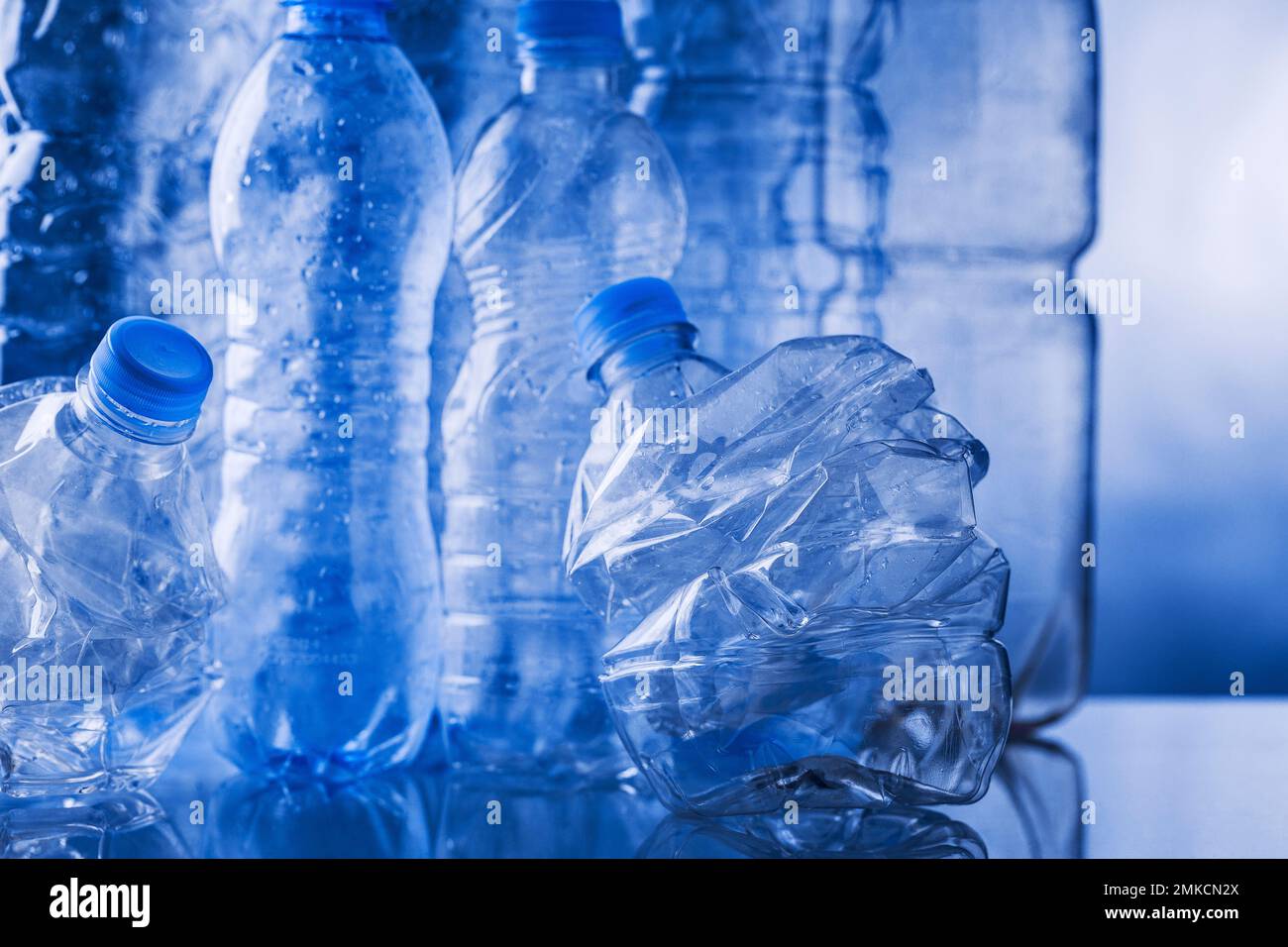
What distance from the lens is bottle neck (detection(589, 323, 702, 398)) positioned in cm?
91

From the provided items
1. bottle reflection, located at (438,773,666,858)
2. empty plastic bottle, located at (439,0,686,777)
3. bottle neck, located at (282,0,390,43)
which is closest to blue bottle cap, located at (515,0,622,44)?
empty plastic bottle, located at (439,0,686,777)

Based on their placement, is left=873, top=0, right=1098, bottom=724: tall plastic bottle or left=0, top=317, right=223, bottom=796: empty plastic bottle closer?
left=0, top=317, right=223, bottom=796: empty plastic bottle

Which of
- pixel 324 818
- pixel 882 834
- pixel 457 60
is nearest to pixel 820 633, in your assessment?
pixel 882 834

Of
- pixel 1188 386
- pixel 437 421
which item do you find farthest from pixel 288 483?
pixel 1188 386

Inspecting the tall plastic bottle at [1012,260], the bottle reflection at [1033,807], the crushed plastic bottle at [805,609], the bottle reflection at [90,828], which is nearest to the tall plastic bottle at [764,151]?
the tall plastic bottle at [1012,260]

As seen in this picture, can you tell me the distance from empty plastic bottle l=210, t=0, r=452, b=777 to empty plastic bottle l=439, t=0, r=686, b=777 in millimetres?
35

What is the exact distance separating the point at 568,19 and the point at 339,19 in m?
0.16

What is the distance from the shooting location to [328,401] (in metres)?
1.04

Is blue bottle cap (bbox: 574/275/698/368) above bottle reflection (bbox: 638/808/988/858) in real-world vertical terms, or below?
above

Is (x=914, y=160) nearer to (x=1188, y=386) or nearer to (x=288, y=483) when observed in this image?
(x=1188, y=386)

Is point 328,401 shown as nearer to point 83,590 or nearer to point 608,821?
point 83,590

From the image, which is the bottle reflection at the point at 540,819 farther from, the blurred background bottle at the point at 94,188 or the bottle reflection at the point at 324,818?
the blurred background bottle at the point at 94,188

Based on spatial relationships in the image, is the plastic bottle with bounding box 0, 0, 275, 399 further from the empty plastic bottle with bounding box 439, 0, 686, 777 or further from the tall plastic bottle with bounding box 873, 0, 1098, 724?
the tall plastic bottle with bounding box 873, 0, 1098, 724

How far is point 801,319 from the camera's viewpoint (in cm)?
119
